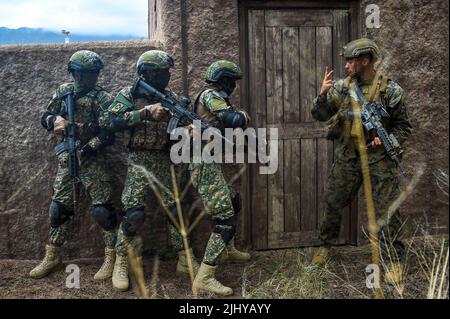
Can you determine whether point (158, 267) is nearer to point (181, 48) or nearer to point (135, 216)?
point (135, 216)

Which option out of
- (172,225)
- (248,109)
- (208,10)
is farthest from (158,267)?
(208,10)

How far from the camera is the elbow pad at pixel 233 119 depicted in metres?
3.70

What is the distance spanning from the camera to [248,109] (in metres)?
4.68

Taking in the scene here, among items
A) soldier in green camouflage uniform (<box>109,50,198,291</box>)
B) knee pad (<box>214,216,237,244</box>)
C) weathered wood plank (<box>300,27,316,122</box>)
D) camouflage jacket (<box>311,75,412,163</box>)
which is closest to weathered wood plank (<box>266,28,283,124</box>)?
weathered wood plank (<box>300,27,316,122</box>)

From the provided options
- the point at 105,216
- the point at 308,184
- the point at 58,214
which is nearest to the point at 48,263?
the point at 58,214

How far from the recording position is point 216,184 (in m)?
3.80

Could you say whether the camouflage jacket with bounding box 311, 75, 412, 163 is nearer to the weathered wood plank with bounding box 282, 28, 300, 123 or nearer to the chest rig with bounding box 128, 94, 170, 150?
the weathered wood plank with bounding box 282, 28, 300, 123

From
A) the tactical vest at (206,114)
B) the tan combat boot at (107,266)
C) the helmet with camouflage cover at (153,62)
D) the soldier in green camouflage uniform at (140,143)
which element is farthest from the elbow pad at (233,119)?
the tan combat boot at (107,266)

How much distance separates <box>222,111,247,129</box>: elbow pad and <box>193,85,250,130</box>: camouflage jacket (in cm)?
3

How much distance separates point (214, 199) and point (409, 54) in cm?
251

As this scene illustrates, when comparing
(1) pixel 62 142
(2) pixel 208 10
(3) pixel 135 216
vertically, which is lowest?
(3) pixel 135 216

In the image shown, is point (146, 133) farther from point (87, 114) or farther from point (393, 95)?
point (393, 95)
